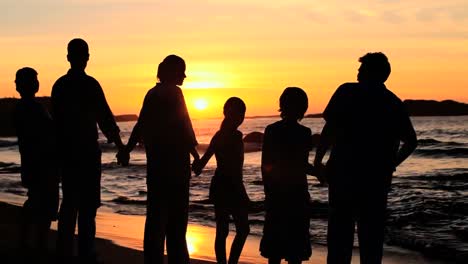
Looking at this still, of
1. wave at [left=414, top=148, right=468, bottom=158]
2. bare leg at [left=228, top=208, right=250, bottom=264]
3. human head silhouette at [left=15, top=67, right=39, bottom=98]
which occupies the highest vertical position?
human head silhouette at [left=15, top=67, right=39, bottom=98]

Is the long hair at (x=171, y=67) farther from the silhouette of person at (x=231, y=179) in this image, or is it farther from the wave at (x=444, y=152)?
the wave at (x=444, y=152)

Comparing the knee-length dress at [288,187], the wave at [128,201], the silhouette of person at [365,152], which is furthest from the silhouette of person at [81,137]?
the wave at [128,201]

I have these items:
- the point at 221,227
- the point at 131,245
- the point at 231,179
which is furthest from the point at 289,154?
the point at 131,245

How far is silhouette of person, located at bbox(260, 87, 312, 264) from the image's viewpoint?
519 centimetres

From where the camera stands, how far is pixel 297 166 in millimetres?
5211

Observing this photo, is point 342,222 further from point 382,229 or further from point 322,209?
point 322,209

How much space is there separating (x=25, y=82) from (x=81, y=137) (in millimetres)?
1420

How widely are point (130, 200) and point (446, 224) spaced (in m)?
8.24

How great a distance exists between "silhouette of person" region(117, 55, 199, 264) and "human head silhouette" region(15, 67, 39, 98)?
182 cm

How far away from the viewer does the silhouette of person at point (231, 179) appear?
6.04 m

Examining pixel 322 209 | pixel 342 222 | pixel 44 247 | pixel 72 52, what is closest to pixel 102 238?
pixel 44 247

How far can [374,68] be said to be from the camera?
4750 millimetres

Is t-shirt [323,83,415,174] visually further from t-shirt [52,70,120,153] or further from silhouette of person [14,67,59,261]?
silhouette of person [14,67,59,261]

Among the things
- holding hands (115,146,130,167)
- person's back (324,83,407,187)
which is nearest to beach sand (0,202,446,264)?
holding hands (115,146,130,167)
